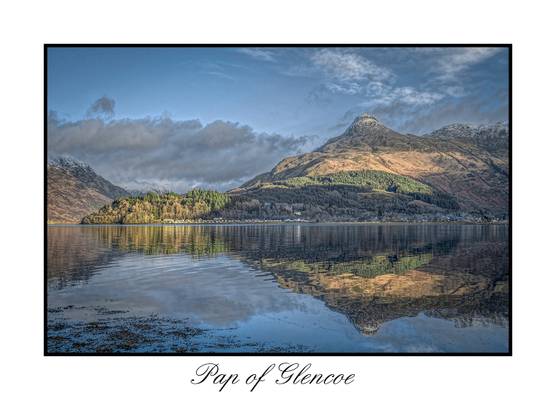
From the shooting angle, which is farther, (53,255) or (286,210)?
(286,210)

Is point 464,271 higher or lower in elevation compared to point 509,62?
lower

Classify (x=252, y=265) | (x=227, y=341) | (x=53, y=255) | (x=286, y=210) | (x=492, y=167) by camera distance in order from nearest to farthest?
(x=227, y=341) → (x=252, y=265) → (x=53, y=255) → (x=492, y=167) → (x=286, y=210)

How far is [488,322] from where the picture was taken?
16266 millimetres

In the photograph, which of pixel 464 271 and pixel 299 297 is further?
pixel 464 271

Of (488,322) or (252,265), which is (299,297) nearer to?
(488,322)
